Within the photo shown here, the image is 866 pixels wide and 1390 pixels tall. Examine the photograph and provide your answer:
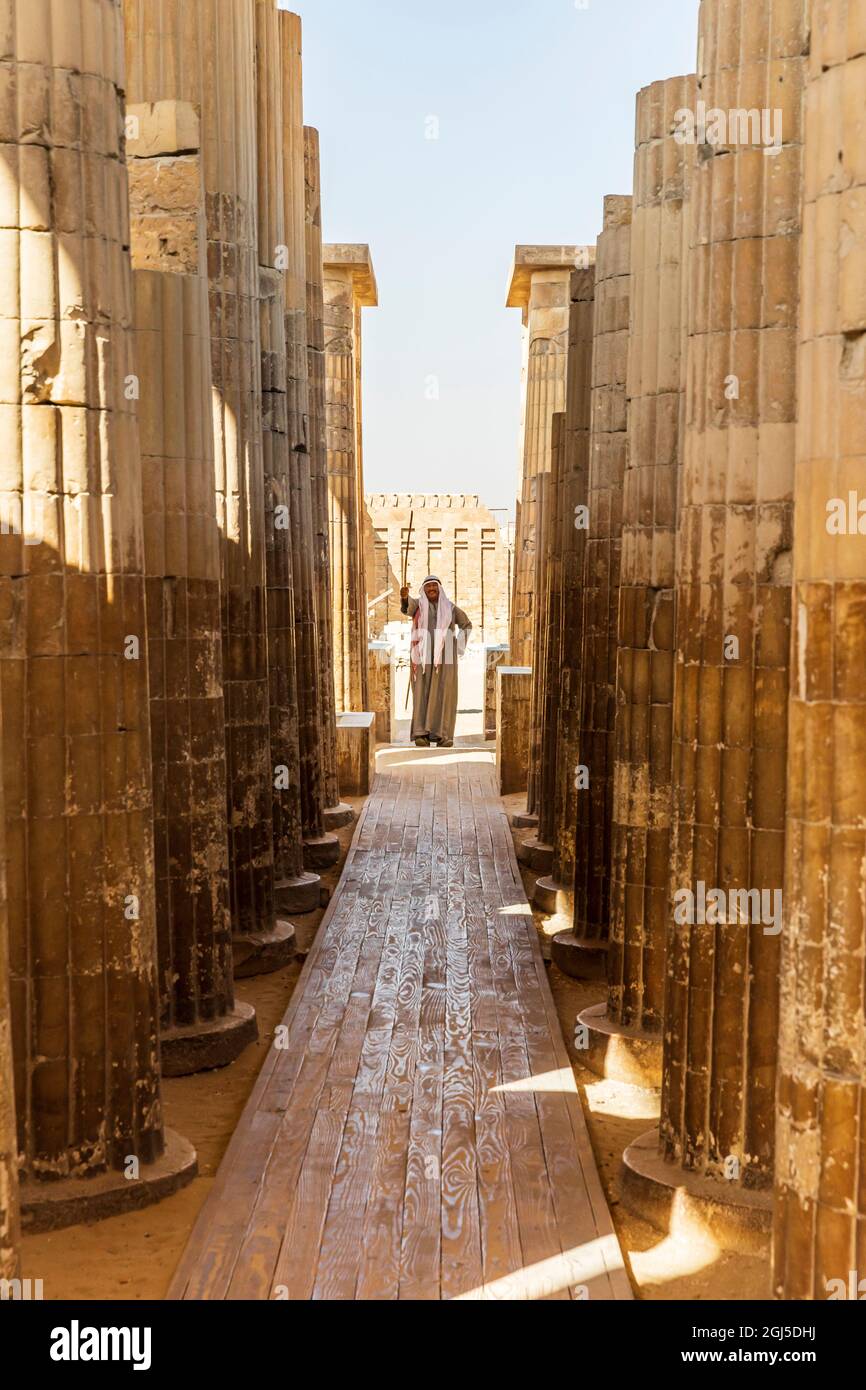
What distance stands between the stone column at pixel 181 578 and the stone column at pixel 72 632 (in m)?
1.67

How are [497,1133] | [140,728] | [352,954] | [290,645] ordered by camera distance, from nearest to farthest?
1. [140,728]
2. [497,1133]
3. [352,954]
4. [290,645]

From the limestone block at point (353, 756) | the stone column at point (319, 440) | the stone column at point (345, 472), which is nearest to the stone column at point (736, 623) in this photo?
the stone column at point (319, 440)

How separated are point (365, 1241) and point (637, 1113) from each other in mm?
2302

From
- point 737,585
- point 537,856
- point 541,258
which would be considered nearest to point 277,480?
point 537,856

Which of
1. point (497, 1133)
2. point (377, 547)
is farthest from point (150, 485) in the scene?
point (377, 547)

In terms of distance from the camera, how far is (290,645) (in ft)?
40.3

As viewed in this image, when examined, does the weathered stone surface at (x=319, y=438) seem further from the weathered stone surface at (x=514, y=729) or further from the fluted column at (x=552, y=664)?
the weathered stone surface at (x=514, y=729)

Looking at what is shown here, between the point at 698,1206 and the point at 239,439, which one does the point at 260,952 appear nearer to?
the point at 239,439

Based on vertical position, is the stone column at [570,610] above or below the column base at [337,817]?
above

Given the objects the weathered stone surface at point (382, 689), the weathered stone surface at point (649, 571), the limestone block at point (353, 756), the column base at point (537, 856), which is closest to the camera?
the weathered stone surface at point (649, 571)

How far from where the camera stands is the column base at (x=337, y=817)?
15617mm

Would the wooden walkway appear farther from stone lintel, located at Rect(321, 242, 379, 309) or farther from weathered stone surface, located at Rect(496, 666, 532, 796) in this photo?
stone lintel, located at Rect(321, 242, 379, 309)

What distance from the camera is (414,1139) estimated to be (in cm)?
728
